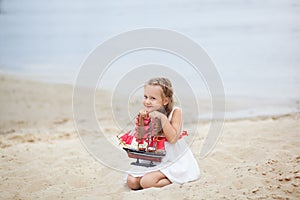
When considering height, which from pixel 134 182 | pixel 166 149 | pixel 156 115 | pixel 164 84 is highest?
pixel 164 84

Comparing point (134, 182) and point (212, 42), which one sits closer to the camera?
point (134, 182)

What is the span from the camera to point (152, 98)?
1.46 m

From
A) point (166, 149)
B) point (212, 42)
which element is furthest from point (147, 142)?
point (212, 42)

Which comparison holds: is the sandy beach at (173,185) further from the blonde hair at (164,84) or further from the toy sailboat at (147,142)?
the blonde hair at (164,84)

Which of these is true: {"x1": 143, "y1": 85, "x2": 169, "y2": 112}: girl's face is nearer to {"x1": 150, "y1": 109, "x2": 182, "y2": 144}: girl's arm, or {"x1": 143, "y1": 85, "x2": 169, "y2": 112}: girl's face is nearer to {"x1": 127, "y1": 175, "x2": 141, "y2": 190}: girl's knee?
{"x1": 150, "y1": 109, "x2": 182, "y2": 144}: girl's arm

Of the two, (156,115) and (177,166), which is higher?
(156,115)

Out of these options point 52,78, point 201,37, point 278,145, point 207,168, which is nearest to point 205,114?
point 278,145

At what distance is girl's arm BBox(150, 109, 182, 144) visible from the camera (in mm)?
1433

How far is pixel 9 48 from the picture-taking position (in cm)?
534

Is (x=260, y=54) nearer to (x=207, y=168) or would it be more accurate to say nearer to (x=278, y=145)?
(x=278, y=145)

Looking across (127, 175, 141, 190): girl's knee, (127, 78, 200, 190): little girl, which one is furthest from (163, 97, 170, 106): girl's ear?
(127, 175, 141, 190): girl's knee

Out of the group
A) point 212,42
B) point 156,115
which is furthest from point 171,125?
point 212,42

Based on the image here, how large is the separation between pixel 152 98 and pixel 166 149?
215 mm

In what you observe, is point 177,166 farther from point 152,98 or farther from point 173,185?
point 152,98
